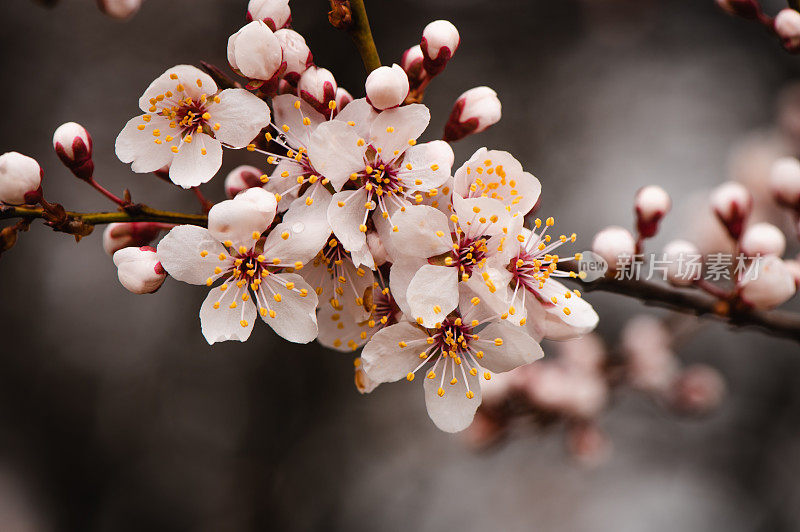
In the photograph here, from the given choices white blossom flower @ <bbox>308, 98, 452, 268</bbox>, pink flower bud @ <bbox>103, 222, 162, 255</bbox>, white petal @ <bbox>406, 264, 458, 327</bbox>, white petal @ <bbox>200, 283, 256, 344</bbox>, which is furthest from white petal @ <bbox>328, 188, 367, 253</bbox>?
pink flower bud @ <bbox>103, 222, 162, 255</bbox>

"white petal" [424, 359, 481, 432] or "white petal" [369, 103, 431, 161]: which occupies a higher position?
"white petal" [369, 103, 431, 161]

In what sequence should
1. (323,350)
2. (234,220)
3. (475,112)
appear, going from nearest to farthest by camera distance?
(234,220)
(475,112)
(323,350)

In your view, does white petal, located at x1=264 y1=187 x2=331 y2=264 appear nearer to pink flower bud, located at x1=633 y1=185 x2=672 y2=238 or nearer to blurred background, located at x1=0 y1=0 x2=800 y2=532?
pink flower bud, located at x1=633 y1=185 x2=672 y2=238

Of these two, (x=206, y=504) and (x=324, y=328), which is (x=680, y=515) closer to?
(x=206, y=504)

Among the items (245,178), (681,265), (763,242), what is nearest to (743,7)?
(763,242)

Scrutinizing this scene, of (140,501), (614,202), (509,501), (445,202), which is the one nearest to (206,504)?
(140,501)

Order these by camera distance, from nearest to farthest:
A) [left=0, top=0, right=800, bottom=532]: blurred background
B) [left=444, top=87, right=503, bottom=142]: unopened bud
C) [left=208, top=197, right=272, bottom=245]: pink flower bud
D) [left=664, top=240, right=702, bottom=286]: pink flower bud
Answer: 1. [left=208, top=197, right=272, bottom=245]: pink flower bud
2. [left=444, top=87, right=503, bottom=142]: unopened bud
3. [left=664, top=240, right=702, bottom=286]: pink flower bud
4. [left=0, top=0, right=800, bottom=532]: blurred background

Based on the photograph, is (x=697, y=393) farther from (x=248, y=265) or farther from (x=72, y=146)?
(x=72, y=146)
